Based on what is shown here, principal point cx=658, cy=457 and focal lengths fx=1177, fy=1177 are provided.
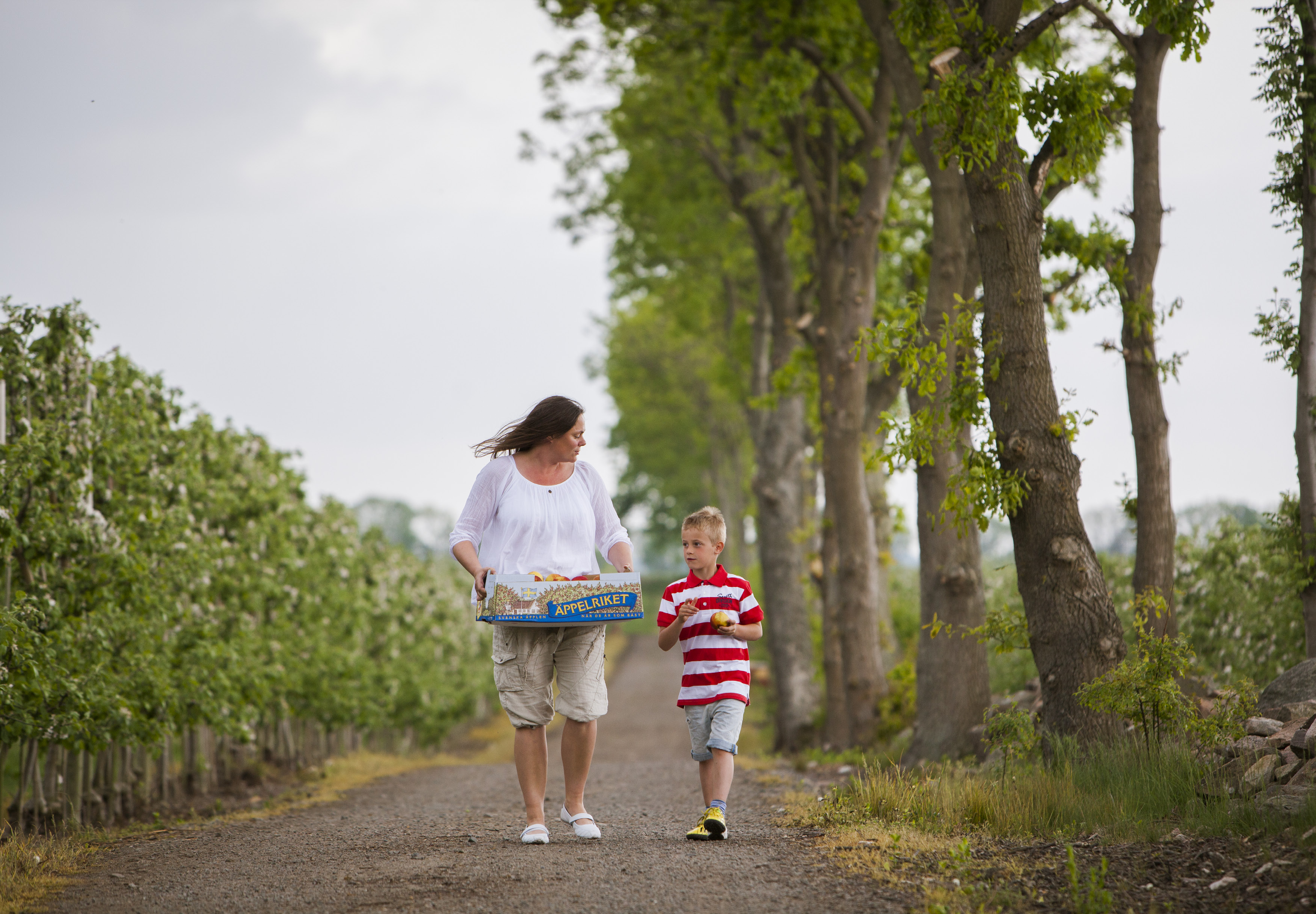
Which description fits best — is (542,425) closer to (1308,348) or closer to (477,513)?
(477,513)

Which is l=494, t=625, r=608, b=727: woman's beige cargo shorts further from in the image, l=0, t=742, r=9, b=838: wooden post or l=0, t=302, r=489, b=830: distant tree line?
l=0, t=742, r=9, b=838: wooden post

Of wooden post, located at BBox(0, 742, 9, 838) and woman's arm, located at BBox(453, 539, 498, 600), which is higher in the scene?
woman's arm, located at BBox(453, 539, 498, 600)

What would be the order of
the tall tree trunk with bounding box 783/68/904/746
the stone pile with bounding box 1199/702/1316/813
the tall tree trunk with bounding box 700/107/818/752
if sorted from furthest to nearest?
the tall tree trunk with bounding box 700/107/818/752
the tall tree trunk with bounding box 783/68/904/746
the stone pile with bounding box 1199/702/1316/813

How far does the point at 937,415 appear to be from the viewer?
7699 mm

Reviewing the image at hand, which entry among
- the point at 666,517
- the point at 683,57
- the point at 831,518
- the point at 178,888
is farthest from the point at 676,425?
the point at 178,888

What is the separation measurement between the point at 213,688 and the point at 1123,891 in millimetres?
6923

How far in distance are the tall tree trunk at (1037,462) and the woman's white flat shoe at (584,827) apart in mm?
3012

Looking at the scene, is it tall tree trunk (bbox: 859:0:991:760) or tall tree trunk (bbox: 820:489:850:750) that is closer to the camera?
tall tree trunk (bbox: 859:0:991:760)

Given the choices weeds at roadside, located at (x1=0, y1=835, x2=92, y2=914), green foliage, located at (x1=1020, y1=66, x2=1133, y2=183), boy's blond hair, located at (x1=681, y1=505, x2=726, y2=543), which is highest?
green foliage, located at (x1=1020, y1=66, x2=1133, y2=183)

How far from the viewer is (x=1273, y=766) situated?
18.4ft

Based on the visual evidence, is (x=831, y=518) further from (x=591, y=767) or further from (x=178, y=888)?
(x=178, y=888)

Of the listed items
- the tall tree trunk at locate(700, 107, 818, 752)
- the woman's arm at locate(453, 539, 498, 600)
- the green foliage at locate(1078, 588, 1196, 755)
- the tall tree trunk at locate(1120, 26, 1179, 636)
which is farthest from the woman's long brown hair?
the tall tree trunk at locate(700, 107, 818, 752)

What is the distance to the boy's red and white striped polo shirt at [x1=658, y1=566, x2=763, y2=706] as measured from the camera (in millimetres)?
5781

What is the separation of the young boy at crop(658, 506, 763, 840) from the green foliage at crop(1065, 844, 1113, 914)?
5.61 ft
